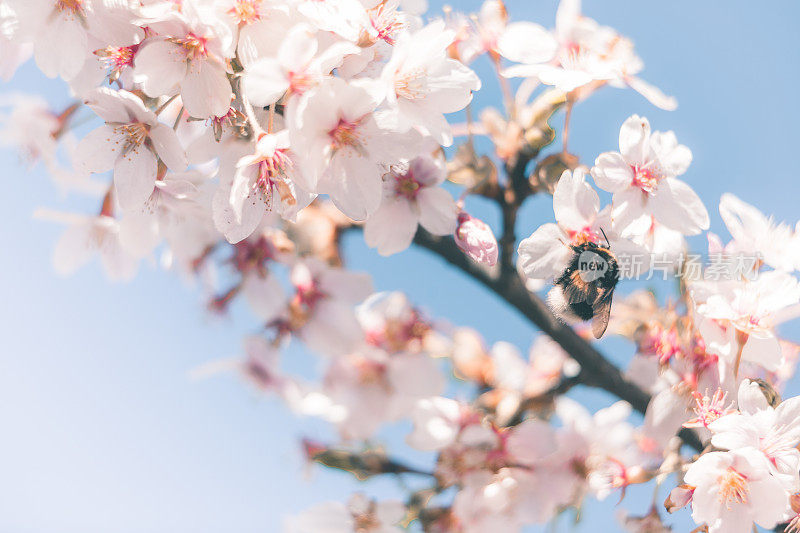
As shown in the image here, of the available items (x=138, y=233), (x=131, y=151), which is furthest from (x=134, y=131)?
(x=138, y=233)

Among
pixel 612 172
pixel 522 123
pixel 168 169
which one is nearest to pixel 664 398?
pixel 612 172

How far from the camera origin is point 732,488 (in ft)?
3.77

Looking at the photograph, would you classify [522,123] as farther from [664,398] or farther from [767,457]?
[767,457]

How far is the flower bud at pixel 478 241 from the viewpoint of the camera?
124 centimetres

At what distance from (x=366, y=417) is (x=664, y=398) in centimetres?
136

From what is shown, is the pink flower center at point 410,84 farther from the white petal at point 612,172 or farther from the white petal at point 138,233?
the white petal at point 138,233

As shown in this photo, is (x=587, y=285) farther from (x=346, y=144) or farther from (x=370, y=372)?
(x=370, y=372)

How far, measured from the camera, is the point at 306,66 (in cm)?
97

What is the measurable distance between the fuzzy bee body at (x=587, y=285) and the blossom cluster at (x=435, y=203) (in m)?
0.01

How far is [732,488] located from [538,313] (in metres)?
0.57

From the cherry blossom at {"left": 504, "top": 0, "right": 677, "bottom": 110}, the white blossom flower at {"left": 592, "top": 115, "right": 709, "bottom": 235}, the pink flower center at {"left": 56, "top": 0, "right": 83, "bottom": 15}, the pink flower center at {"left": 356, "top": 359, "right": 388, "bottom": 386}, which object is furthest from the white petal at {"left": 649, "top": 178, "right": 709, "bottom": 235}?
the pink flower center at {"left": 356, "top": 359, "right": 388, "bottom": 386}

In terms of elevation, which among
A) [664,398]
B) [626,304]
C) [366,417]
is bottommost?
[366,417]

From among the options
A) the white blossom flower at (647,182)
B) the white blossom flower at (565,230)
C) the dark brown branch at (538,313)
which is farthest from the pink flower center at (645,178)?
the dark brown branch at (538,313)

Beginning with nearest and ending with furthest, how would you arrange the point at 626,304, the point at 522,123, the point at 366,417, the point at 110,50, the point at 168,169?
the point at 110,50 < the point at 168,169 < the point at 522,123 < the point at 626,304 < the point at 366,417
